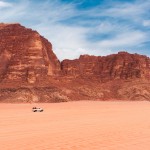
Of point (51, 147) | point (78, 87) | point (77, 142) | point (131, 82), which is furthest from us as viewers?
point (131, 82)

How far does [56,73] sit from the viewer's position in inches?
4294

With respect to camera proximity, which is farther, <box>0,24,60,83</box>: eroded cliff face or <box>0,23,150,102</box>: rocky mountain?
<box>0,24,60,83</box>: eroded cliff face

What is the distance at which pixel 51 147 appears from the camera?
10094 mm

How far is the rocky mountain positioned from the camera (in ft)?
264

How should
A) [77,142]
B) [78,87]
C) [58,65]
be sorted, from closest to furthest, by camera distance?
[77,142], [78,87], [58,65]

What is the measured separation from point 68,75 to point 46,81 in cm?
2098

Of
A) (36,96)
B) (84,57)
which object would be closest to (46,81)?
(36,96)

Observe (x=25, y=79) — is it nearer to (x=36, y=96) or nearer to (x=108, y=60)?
(x=36, y=96)

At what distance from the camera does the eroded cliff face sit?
90.4 meters

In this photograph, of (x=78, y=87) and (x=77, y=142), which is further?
(x=78, y=87)

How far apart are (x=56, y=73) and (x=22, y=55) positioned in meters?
17.0

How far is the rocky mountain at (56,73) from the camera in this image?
8056 centimetres

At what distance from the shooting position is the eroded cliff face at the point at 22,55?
3558 inches

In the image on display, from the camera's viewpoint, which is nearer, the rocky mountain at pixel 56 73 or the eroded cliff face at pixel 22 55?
the rocky mountain at pixel 56 73
